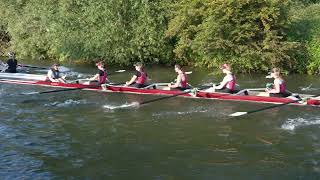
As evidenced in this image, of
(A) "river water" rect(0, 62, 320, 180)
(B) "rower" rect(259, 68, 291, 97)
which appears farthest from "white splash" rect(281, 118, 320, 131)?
(B) "rower" rect(259, 68, 291, 97)

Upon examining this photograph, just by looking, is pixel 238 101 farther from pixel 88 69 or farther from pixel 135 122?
pixel 88 69

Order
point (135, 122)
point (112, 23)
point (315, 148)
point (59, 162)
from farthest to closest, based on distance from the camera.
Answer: point (112, 23) < point (135, 122) < point (315, 148) < point (59, 162)

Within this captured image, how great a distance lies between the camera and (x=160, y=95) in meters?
24.6

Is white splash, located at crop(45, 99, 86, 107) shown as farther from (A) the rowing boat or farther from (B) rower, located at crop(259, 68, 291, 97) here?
(B) rower, located at crop(259, 68, 291, 97)

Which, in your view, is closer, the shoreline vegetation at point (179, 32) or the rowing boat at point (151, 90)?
the rowing boat at point (151, 90)

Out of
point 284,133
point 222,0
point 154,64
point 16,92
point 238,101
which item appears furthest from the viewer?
point 154,64

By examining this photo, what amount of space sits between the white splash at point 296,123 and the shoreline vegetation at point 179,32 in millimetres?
10597

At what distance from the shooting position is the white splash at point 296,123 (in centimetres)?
1915

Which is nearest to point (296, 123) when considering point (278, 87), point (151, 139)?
point (278, 87)

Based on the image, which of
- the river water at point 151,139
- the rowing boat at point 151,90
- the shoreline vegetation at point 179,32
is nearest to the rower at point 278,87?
the rowing boat at point 151,90

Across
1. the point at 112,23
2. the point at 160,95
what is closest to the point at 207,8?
the point at 112,23

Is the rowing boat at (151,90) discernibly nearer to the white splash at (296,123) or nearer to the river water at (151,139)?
the river water at (151,139)

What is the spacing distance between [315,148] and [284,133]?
6.16ft

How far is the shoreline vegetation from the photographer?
30.7m
